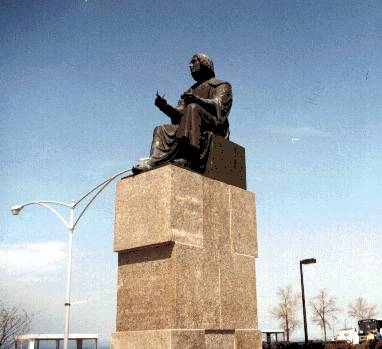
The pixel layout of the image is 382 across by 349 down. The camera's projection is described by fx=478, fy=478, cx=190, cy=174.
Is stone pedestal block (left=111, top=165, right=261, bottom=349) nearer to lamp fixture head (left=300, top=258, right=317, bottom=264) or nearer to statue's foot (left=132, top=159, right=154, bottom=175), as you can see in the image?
statue's foot (left=132, top=159, right=154, bottom=175)

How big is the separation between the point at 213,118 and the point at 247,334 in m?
3.09

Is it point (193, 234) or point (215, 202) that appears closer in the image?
point (193, 234)

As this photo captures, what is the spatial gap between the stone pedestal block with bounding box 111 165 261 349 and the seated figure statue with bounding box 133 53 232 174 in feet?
1.20

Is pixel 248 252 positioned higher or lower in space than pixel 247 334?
higher

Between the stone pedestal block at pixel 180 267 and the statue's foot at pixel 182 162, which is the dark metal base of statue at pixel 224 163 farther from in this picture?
the stone pedestal block at pixel 180 267

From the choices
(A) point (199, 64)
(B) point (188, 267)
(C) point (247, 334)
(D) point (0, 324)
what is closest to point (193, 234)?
(B) point (188, 267)

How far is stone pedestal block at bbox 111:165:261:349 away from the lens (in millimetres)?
5551

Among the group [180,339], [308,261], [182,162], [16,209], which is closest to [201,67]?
[182,162]

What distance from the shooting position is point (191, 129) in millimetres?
6617

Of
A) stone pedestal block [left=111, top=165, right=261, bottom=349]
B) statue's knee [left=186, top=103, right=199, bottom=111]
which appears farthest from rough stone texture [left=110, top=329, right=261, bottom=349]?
statue's knee [left=186, top=103, right=199, bottom=111]

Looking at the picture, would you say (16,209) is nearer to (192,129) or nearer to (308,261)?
(308,261)

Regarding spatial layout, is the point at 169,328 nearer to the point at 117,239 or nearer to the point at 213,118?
the point at 117,239

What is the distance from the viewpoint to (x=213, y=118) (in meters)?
7.11

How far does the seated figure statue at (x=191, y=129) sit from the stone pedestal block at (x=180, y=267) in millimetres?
365
